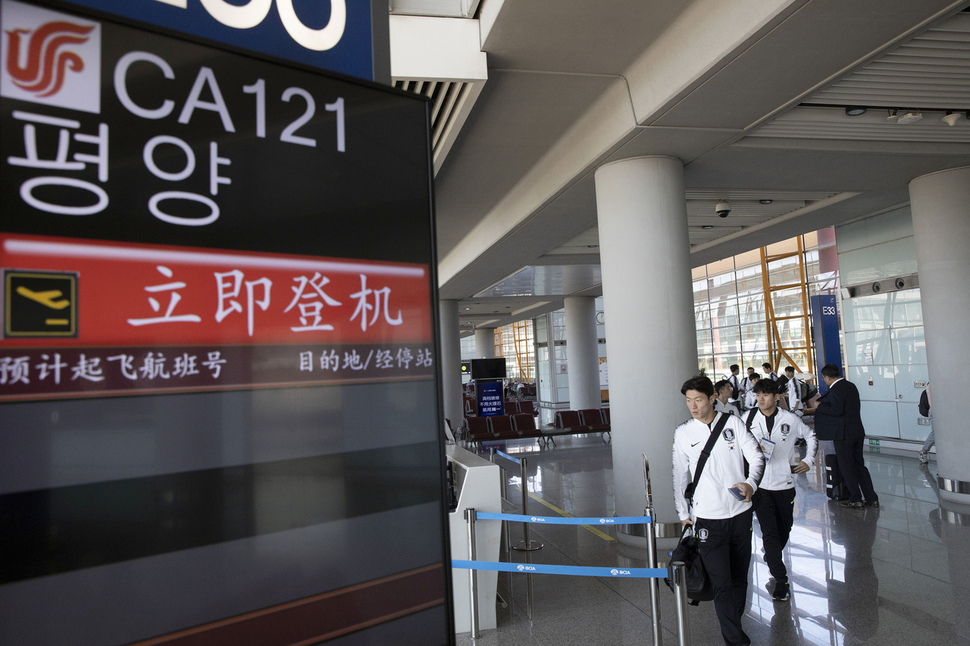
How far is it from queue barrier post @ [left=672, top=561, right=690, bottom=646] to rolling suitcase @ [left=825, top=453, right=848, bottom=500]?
20.3 ft

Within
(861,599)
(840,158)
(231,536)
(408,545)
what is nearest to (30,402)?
(231,536)

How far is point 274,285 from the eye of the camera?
4.75 ft

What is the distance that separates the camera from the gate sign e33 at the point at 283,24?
1.57 meters

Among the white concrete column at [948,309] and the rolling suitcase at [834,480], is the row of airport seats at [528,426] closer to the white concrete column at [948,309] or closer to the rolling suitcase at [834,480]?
the rolling suitcase at [834,480]

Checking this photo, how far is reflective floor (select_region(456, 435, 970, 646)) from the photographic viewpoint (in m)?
4.62

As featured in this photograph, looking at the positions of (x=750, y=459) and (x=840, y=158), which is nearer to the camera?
(x=750, y=459)

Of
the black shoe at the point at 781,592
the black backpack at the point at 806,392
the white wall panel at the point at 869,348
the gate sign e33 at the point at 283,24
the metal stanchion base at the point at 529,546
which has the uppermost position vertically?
the gate sign e33 at the point at 283,24

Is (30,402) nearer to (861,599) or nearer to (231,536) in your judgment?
(231,536)

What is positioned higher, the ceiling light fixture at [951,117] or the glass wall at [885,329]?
the ceiling light fixture at [951,117]

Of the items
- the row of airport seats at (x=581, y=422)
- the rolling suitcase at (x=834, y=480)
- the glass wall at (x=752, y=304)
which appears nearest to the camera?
the rolling suitcase at (x=834, y=480)

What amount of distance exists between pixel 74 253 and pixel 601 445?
1699 cm

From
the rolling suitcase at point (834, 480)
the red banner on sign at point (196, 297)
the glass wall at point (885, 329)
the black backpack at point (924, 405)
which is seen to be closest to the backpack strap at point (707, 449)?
the red banner on sign at point (196, 297)

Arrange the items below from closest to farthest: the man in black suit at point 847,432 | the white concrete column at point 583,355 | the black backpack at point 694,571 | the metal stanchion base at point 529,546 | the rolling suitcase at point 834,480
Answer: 1. the black backpack at point 694,571
2. the metal stanchion base at point 529,546
3. the man in black suit at point 847,432
4. the rolling suitcase at point 834,480
5. the white concrete column at point 583,355

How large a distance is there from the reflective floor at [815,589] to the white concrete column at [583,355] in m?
14.1
